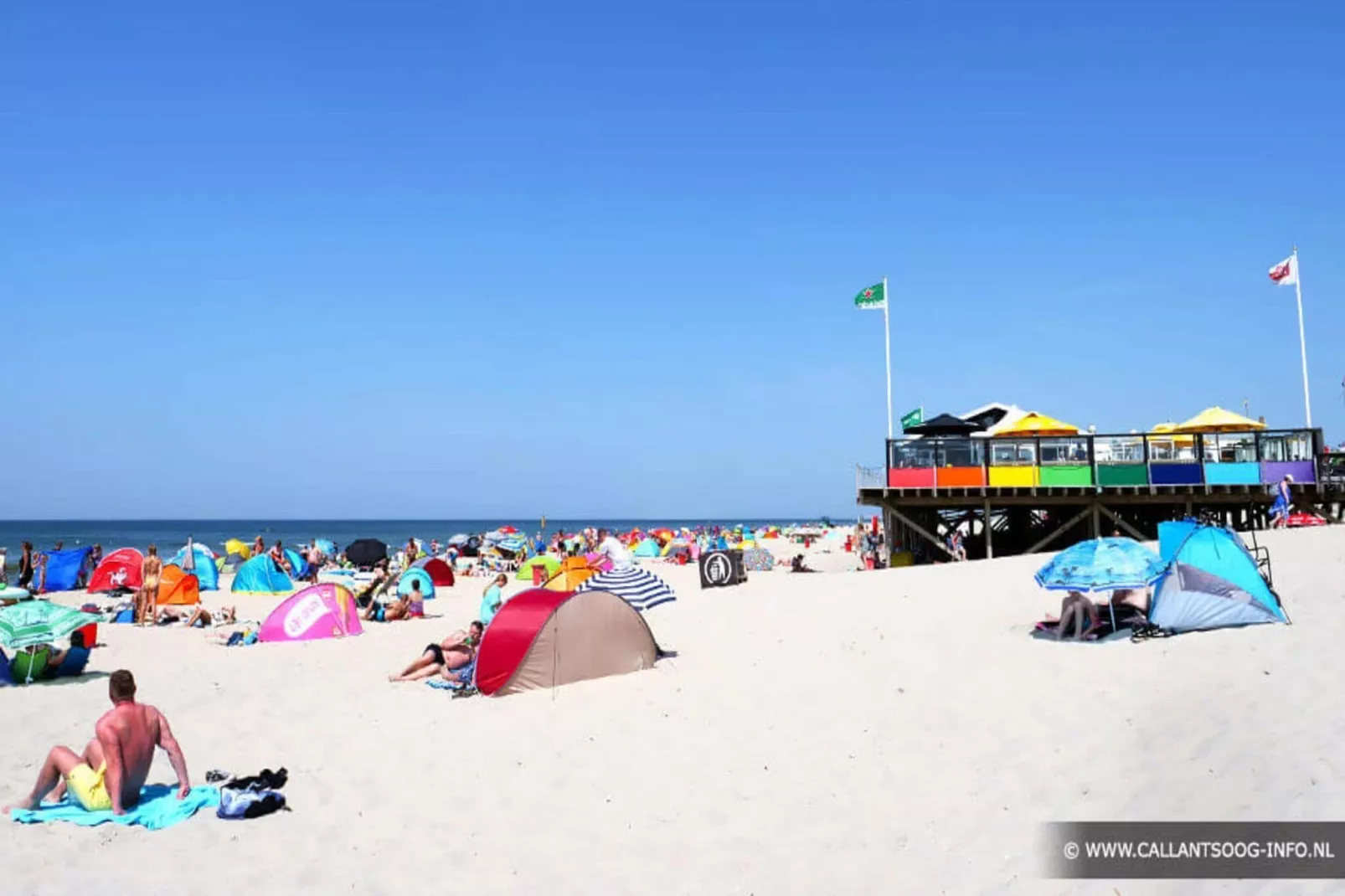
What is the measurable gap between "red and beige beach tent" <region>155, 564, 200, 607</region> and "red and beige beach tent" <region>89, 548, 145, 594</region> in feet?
11.0

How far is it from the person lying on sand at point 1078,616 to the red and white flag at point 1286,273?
2323 cm

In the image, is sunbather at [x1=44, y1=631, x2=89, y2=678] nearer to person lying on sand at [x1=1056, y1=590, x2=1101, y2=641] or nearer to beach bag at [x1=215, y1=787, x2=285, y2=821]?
beach bag at [x1=215, y1=787, x2=285, y2=821]

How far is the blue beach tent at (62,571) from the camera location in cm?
2602

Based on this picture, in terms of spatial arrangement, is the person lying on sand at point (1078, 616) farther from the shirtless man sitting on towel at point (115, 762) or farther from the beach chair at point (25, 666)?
the beach chair at point (25, 666)

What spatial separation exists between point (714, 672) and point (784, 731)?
2.45 meters

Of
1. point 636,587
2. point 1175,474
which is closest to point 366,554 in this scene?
point 636,587

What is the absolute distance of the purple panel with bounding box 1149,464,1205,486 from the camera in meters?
25.3

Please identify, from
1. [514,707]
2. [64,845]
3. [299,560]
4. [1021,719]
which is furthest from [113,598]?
[1021,719]

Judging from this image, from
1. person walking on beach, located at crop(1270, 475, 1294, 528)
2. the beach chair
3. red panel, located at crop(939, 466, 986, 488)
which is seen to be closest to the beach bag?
the beach chair

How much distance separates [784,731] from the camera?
8.63 m

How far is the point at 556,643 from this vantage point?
10.7 m

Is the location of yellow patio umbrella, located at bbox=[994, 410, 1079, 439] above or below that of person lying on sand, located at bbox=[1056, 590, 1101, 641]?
above

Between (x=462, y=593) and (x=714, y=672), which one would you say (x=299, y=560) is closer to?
(x=462, y=593)

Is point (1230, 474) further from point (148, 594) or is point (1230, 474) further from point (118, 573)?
point (118, 573)
